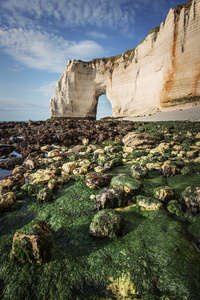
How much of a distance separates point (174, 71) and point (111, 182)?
20.3 m

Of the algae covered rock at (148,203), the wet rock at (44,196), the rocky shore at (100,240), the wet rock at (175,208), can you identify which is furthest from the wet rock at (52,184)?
the wet rock at (175,208)

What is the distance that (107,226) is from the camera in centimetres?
205

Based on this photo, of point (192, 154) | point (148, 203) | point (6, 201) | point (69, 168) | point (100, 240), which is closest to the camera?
point (100, 240)

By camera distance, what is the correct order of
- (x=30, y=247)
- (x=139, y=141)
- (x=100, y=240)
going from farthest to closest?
(x=139, y=141) < (x=100, y=240) < (x=30, y=247)

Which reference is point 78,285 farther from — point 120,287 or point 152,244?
point 152,244

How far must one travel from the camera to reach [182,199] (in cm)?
257

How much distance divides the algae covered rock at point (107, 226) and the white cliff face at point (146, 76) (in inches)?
752

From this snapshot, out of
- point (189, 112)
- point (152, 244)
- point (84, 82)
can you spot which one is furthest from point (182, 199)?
point (84, 82)

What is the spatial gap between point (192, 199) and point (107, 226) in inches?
60.2

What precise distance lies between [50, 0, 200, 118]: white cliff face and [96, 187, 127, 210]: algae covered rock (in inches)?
727

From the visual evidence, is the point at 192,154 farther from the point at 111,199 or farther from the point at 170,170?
the point at 111,199

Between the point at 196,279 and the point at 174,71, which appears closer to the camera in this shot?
the point at 196,279

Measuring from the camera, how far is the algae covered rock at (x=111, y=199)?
2.70 metres

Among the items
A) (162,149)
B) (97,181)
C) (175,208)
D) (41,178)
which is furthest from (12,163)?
(162,149)
